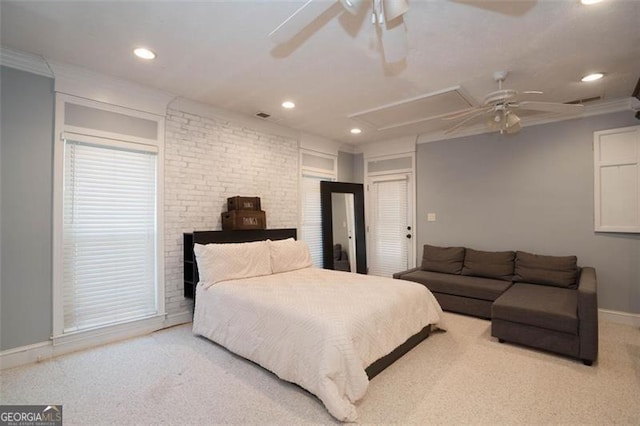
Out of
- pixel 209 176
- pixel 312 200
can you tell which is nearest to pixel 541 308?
pixel 312 200

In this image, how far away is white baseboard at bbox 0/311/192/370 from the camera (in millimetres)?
2616

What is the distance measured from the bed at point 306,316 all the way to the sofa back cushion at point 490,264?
1.46 metres

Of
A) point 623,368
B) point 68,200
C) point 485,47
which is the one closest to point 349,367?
point 623,368

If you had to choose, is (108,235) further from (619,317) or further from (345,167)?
(619,317)

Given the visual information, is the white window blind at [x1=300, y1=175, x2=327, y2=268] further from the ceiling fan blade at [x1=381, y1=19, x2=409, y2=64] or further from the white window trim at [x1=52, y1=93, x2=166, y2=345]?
the ceiling fan blade at [x1=381, y1=19, x2=409, y2=64]

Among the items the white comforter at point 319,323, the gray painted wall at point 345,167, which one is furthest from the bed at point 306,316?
the gray painted wall at point 345,167

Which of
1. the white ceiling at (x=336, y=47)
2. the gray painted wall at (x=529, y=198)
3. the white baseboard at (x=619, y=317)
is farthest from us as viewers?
the gray painted wall at (x=529, y=198)

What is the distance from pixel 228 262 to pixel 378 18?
104 inches

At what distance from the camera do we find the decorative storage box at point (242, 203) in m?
3.92

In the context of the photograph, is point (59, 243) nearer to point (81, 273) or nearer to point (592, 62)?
point (81, 273)

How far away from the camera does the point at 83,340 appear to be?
297cm

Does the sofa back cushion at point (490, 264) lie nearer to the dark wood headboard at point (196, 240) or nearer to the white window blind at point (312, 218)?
the white window blind at point (312, 218)

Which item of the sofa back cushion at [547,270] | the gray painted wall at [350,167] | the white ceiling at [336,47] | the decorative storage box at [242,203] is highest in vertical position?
the white ceiling at [336,47]

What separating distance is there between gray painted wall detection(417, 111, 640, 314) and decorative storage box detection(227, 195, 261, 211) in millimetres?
2855
